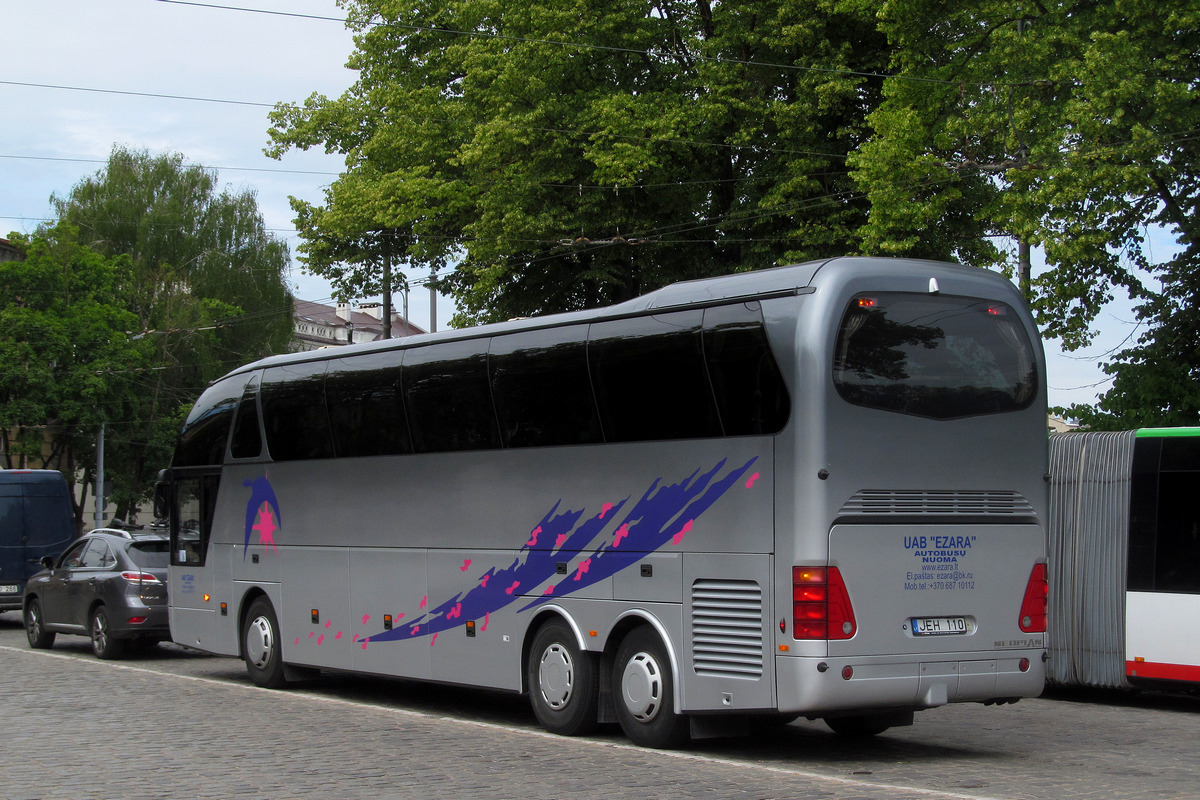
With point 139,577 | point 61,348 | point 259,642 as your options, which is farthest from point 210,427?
point 61,348

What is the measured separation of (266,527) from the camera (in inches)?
631

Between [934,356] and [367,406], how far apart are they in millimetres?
6292

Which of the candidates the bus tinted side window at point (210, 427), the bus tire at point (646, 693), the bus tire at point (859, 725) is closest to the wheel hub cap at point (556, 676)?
the bus tire at point (646, 693)

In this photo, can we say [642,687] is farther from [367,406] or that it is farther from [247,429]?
[247,429]

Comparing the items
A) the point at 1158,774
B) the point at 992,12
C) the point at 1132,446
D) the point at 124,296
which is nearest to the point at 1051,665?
the point at 1132,446

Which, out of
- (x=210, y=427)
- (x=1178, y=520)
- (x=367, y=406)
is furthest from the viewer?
(x=210, y=427)

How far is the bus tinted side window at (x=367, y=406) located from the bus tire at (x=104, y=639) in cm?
640

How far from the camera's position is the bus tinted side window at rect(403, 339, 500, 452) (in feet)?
42.0

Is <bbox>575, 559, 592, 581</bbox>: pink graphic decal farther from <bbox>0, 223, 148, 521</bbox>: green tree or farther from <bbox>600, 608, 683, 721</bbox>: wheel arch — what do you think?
<bbox>0, 223, 148, 521</bbox>: green tree

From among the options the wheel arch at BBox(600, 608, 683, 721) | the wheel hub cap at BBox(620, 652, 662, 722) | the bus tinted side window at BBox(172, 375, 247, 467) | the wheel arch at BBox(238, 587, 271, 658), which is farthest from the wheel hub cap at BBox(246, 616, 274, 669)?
the wheel hub cap at BBox(620, 652, 662, 722)

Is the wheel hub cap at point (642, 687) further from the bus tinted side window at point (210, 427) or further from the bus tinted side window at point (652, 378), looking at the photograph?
the bus tinted side window at point (210, 427)

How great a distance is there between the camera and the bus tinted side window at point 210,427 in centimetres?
1681

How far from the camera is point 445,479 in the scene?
1320 centimetres

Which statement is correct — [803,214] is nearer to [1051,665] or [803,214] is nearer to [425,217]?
[425,217]
